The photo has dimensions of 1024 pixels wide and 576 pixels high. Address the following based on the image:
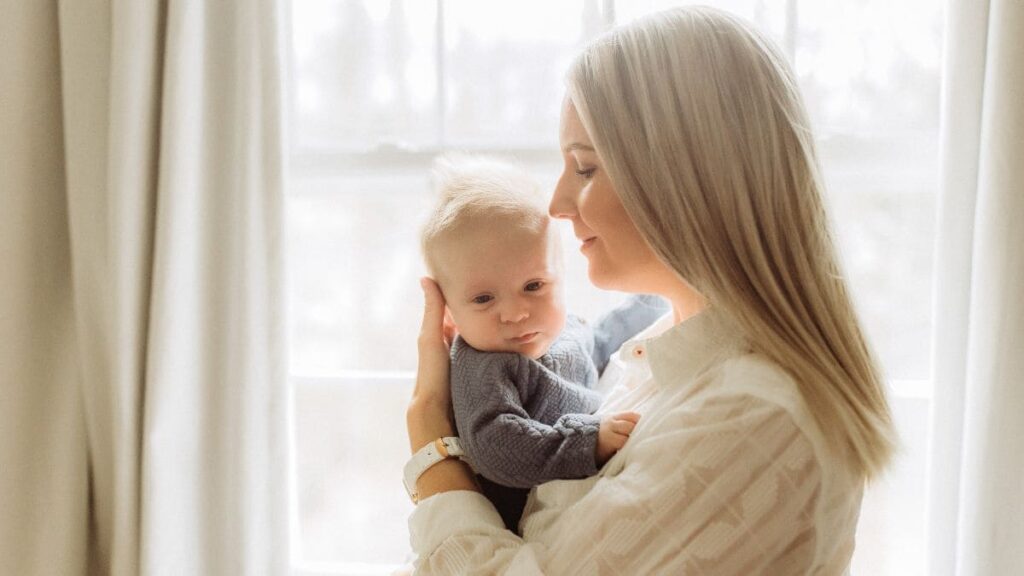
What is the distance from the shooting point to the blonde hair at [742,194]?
3.48 feet

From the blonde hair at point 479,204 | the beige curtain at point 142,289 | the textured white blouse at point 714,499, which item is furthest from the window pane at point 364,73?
the textured white blouse at point 714,499

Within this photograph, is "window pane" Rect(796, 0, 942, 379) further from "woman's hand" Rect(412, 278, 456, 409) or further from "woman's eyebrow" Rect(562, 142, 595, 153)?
"woman's hand" Rect(412, 278, 456, 409)

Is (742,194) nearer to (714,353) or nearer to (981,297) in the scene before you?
(714,353)

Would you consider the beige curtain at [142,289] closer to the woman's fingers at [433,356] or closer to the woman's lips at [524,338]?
the woman's fingers at [433,356]

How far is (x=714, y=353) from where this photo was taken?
1100 mm

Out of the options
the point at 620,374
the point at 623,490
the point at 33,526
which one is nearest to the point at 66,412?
the point at 33,526

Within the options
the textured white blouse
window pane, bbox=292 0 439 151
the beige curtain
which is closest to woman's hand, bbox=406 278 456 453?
the textured white blouse

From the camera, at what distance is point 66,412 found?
1.70 metres

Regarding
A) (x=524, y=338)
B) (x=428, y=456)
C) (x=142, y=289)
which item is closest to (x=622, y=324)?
(x=524, y=338)

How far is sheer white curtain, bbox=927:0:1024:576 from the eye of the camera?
1.36 metres

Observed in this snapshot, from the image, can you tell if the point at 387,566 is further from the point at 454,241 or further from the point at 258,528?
the point at 454,241

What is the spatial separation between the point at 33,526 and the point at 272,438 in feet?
1.77

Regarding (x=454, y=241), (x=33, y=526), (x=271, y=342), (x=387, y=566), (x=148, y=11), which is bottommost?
(x=387, y=566)

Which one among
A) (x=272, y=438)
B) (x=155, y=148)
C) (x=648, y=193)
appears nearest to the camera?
(x=648, y=193)
